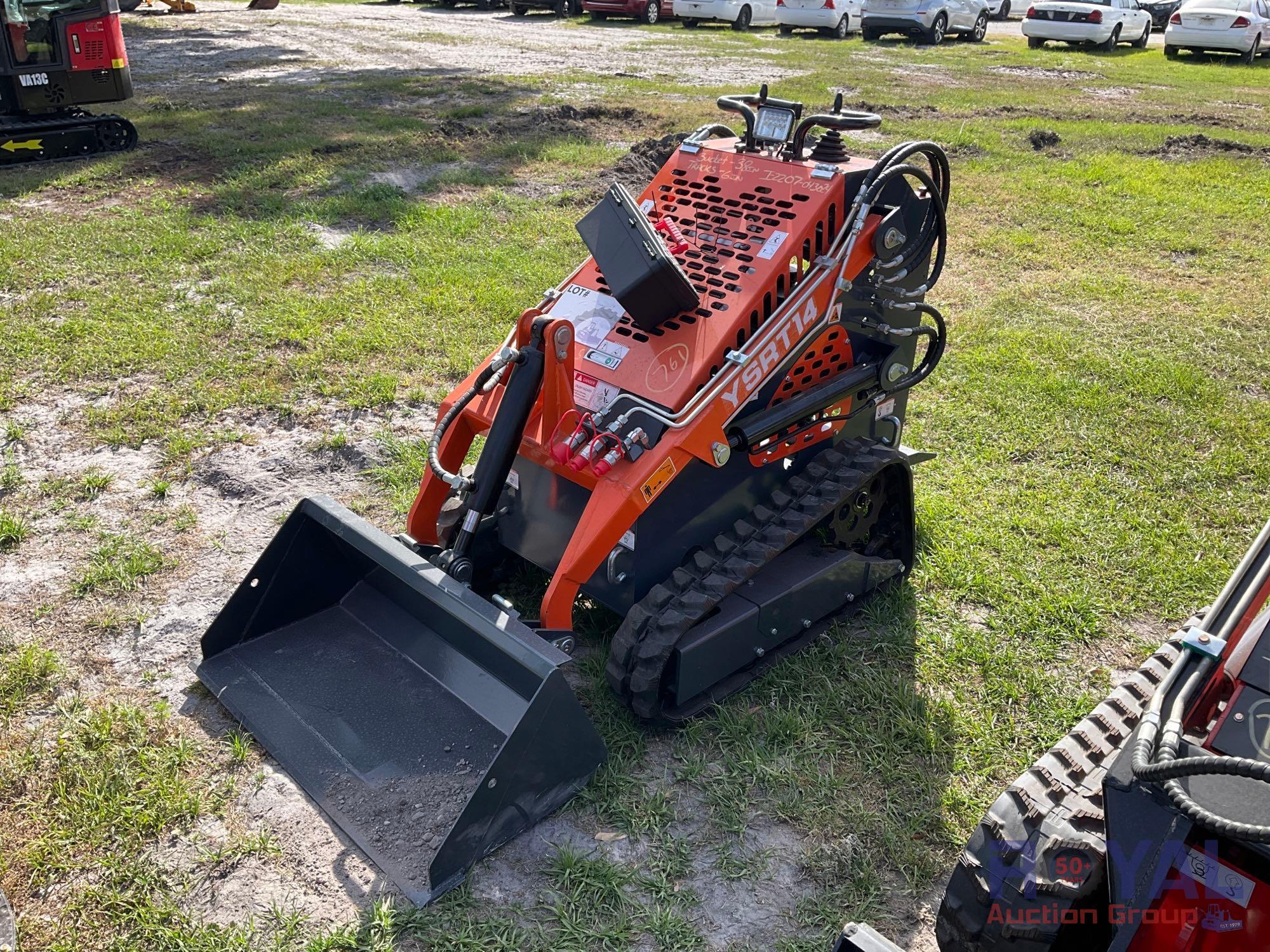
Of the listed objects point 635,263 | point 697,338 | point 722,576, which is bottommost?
point 722,576

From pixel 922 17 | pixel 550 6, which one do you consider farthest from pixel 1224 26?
pixel 550 6

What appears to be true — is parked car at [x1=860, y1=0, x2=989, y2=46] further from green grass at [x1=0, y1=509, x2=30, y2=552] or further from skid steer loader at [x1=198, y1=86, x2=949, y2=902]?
green grass at [x1=0, y1=509, x2=30, y2=552]

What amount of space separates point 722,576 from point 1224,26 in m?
21.9

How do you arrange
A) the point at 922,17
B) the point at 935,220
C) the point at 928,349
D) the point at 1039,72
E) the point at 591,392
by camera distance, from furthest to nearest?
the point at 922,17, the point at 1039,72, the point at 928,349, the point at 935,220, the point at 591,392

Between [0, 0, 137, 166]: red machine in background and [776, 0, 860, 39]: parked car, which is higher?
[776, 0, 860, 39]: parked car

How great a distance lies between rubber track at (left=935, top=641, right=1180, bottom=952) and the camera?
2428mm

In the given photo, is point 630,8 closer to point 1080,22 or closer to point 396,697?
point 1080,22

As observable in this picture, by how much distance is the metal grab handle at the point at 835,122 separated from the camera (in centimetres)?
396

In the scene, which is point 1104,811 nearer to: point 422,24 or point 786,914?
point 786,914

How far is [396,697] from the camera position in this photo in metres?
3.59

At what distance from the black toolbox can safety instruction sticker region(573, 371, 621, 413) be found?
0.27m

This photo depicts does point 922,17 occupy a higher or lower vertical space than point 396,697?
higher

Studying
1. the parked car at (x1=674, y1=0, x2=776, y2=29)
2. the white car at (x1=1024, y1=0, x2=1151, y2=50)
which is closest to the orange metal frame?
the parked car at (x1=674, y1=0, x2=776, y2=29)

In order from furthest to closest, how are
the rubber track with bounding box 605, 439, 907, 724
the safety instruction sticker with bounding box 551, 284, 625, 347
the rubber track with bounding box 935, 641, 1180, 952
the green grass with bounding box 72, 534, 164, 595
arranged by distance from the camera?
the green grass with bounding box 72, 534, 164, 595 → the safety instruction sticker with bounding box 551, 284, 625, 347 → the rubber track with bounding box 605, 439, 907, 724 → the rubber track with bounding box 935, 641, 1180, 952
